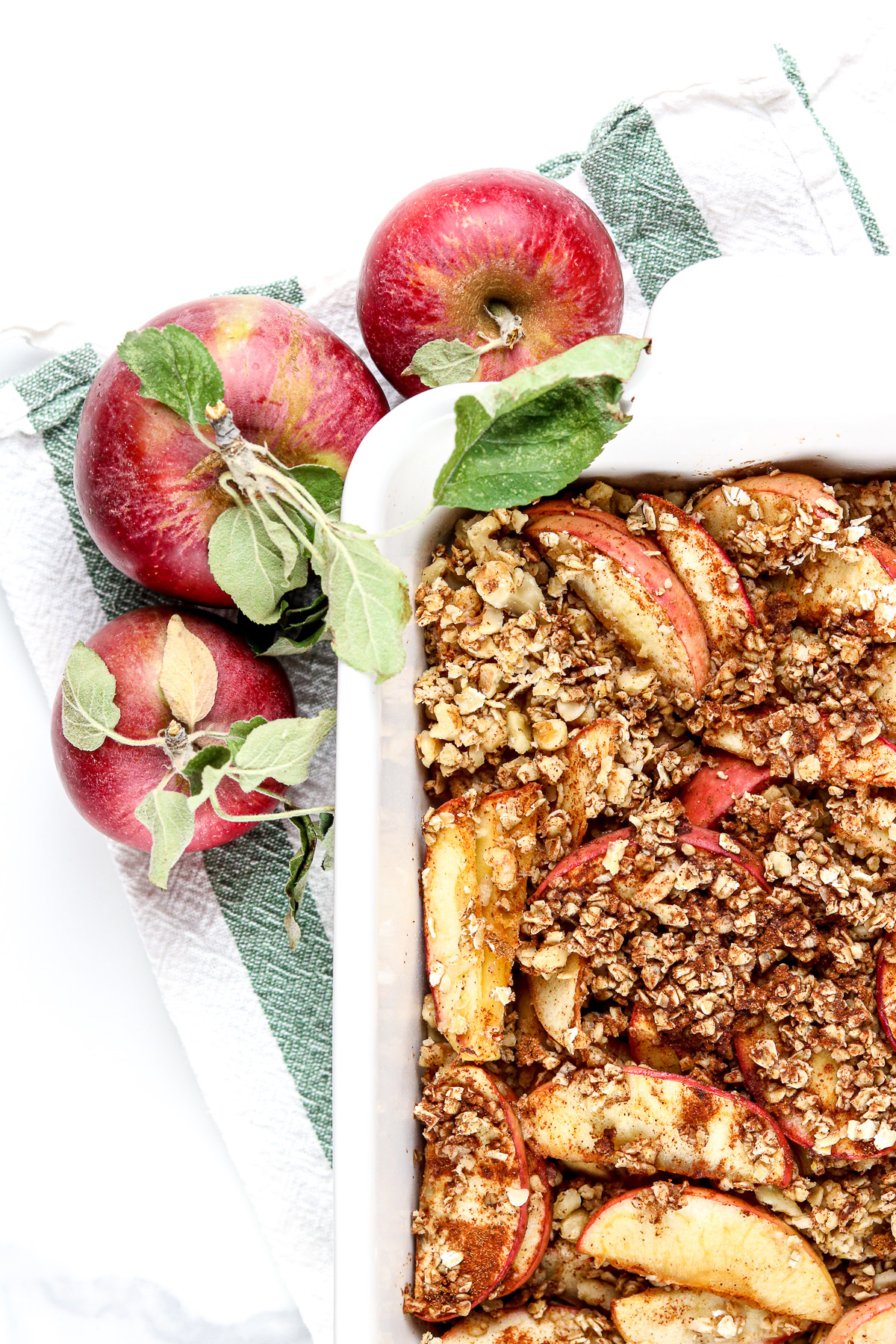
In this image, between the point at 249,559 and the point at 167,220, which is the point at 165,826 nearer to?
the point at 249,559

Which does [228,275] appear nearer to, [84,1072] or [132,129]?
[132,129]

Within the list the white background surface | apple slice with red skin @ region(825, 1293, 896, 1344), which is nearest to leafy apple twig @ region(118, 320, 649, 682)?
the white background surface

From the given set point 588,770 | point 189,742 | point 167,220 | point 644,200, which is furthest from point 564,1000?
point 167,220

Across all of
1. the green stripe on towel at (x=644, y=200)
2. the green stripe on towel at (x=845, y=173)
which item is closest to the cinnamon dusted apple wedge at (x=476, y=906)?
the green stripe on towel at (x=644, y=200)

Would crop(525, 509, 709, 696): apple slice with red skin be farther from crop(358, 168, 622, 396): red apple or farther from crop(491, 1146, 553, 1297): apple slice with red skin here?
crop(491, 1146, 553, 1297): apple slice with red skin

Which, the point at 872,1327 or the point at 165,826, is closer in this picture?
the point at 872,1327
